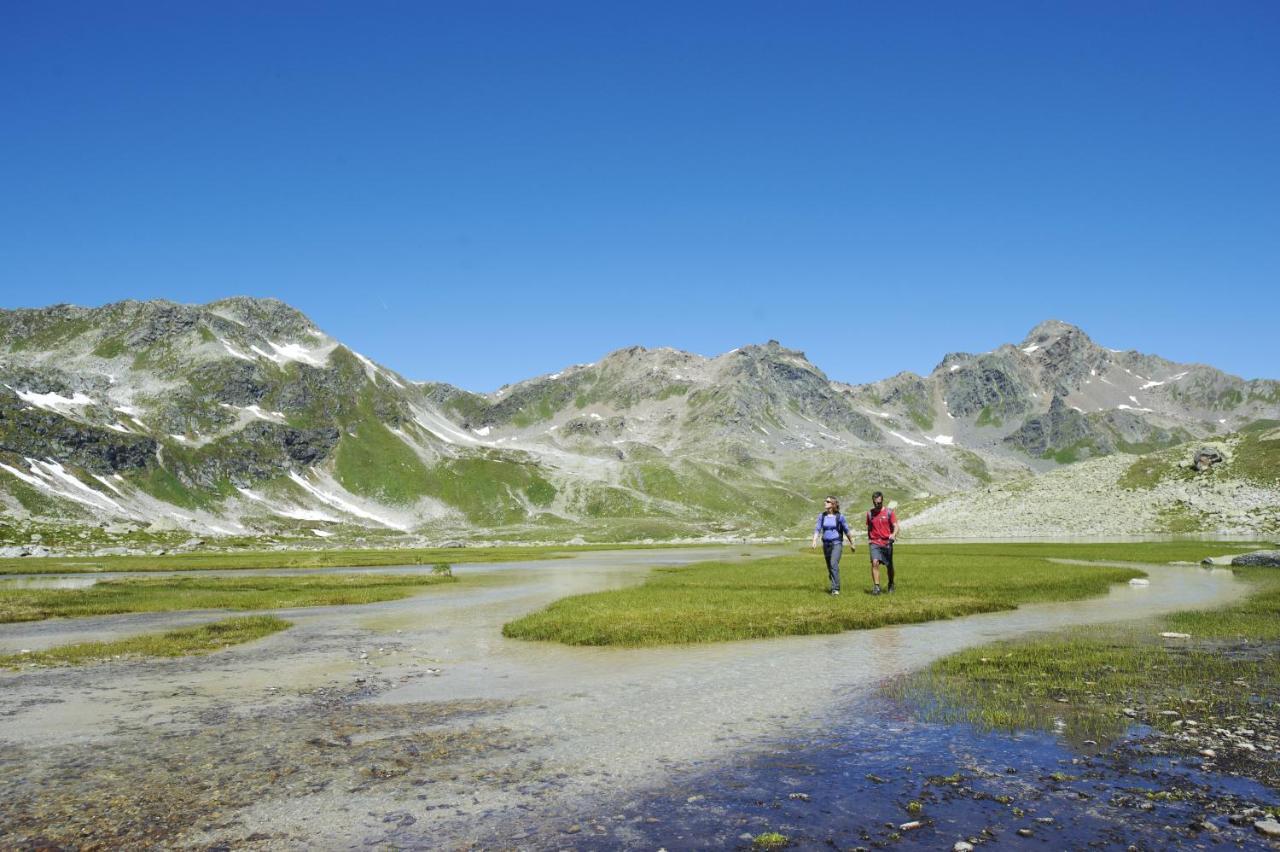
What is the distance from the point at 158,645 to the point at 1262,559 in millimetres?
62003

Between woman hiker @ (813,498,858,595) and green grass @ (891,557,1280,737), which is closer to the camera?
green grass @ (891,557,1280,737)

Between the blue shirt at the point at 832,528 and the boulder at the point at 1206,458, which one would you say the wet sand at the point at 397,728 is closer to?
the blue shirt at the point at 832,528

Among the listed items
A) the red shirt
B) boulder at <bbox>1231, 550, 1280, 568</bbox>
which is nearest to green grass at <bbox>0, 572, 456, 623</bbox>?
the red shirt

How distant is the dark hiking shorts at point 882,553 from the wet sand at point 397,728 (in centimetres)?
615

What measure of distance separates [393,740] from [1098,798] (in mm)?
11186

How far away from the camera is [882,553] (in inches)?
1339

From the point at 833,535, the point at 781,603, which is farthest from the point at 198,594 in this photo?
the point at 833,535

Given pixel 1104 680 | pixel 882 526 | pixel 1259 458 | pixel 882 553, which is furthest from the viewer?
pixel 1259 458

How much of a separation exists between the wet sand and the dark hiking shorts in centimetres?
615

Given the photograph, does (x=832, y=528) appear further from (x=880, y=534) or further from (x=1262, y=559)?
(x=1262, y=559)

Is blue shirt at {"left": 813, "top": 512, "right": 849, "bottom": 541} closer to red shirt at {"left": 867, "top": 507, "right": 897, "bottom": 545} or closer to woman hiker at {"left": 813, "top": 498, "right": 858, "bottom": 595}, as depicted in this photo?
woman hiker at {"left": 813, "top": 498, "right": 858, "bottom": 595}

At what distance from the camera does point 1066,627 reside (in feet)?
81.0

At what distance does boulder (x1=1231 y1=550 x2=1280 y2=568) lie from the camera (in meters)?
48.2

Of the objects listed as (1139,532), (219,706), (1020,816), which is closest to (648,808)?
(1020,816)
